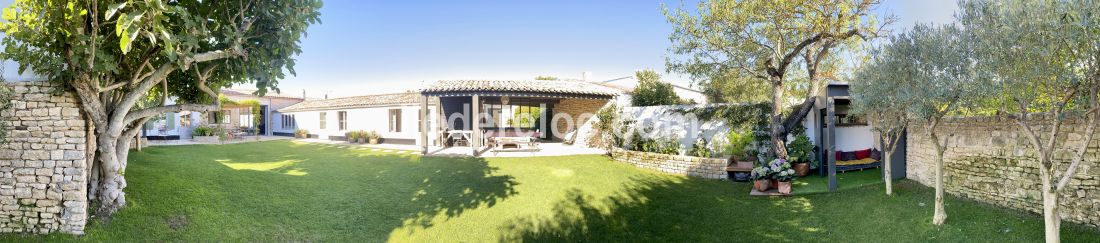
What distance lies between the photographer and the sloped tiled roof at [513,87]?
45.5 feet

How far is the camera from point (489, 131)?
55.2 ft

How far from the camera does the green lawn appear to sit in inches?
232

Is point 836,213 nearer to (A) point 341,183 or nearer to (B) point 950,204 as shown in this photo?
(B) point 950,204

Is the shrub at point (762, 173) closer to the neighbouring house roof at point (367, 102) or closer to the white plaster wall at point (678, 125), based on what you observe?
the white plaster wall at point (678, 125)

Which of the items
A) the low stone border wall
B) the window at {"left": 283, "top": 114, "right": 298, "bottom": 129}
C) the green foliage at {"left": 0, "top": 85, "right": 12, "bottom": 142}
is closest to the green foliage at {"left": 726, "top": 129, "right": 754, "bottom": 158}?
the low stone border wall

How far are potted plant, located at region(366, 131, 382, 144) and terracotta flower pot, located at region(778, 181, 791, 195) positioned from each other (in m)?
15.2

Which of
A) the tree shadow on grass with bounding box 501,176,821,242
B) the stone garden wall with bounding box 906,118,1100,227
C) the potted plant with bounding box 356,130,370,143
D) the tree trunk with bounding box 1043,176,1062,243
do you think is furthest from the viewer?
the potted plant with bounding box 356,130,370,143

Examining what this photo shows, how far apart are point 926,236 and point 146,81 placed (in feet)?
35.9

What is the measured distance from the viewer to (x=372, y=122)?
19406 mm

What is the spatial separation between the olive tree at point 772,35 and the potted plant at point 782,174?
1677 mm

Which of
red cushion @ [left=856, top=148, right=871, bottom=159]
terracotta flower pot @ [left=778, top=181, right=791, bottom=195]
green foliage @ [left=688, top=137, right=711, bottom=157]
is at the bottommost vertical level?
terracotta flower pot @ [left=778, top=181, right=791, bottom=195]

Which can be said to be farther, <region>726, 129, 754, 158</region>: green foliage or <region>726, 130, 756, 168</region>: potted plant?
<region>726, 129, 754, 158</region>: green foliage

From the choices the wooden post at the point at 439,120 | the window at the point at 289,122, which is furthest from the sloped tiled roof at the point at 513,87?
the window at the point at 289,122

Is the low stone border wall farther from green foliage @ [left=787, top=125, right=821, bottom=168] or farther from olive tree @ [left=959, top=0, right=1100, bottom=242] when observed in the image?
olive tree @ [left=959, top=0, right=1100, bottom=242]
